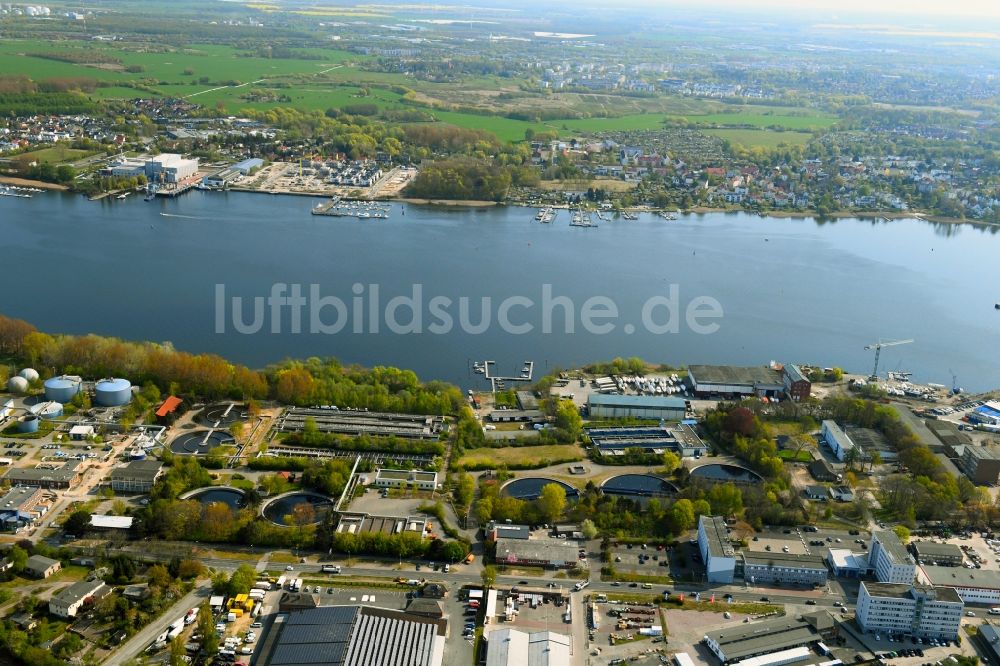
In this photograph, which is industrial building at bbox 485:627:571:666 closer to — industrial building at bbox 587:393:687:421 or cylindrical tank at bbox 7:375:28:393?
industrial building at bbox 587:393:687:421

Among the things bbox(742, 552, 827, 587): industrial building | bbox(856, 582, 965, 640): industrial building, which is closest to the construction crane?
bbox(742, 552, 827, 587): industrial building

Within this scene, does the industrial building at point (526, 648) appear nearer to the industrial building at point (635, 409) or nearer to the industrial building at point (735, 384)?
the industrial building at point (635, 409)

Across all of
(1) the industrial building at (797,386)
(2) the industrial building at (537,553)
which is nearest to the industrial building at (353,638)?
(2) the industrial building at (537,553)

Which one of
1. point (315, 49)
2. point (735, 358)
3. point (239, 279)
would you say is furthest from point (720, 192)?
point (315, 49)

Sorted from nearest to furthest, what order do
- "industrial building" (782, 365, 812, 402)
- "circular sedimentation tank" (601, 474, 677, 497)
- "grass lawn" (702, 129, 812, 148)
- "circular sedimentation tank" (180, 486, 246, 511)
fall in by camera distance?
"circular sedimentation tank" (180, 486, 246, 511) < "circular sedimentation tank" (601, 474, 677, 497) < "industrial building" (782, 365, 812, 402) < "grass lawn" (702, 129, 812, 148)

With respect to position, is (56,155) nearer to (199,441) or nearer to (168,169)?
(168,169)

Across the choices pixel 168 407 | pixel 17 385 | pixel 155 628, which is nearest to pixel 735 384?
pixel 168 407
